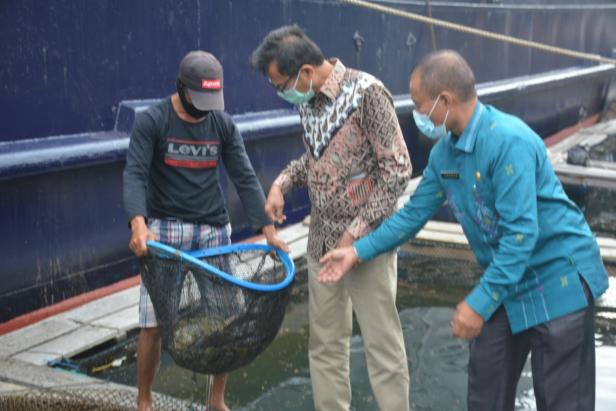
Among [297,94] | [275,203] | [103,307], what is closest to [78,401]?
[275,203]

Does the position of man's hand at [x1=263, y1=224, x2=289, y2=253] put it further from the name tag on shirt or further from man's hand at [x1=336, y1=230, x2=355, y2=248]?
the name tag on shirt

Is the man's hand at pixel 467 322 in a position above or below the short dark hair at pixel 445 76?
below

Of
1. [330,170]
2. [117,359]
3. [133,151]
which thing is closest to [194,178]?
[133,151]

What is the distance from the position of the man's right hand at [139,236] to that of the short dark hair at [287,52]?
2.49 feet

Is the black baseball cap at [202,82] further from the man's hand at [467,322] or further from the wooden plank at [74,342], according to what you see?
the wooden plank at [74,342]

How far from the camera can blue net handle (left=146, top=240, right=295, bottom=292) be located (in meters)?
3.06

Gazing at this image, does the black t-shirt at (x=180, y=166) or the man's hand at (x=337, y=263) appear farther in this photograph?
the black t-shirt at (x=180, y=166)

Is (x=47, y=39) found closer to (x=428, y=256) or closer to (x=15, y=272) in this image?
(x=15, y=272)

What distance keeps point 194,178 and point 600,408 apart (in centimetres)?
228

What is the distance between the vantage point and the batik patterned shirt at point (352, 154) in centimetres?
329

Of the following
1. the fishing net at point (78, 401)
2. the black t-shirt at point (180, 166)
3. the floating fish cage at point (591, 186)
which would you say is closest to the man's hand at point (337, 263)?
the black t-shirt at point (180, 166)

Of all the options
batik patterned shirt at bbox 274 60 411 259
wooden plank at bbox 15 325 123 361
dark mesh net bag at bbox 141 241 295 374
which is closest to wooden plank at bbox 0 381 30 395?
wooden plank at bbox 15 325 123 361

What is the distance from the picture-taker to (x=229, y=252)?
3.59 m

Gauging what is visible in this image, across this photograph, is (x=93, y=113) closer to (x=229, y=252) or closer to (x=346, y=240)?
(x=229, y=252)
